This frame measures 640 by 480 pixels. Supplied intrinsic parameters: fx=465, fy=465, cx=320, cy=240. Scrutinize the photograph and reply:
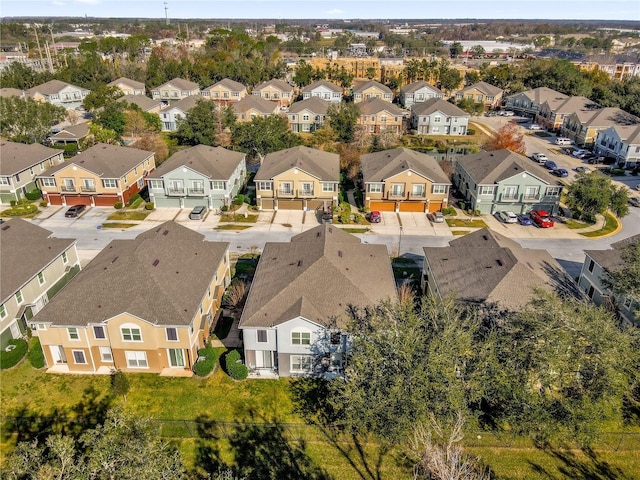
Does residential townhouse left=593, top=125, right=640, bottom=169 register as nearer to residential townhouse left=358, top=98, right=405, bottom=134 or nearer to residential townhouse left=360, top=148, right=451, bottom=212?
residential townhouse left=358, top=98, right=405, bottom=134

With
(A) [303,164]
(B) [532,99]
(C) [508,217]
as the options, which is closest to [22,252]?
(A) [303,164]

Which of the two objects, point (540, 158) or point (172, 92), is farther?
point (172, 92)

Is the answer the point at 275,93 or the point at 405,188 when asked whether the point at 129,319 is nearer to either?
the point at 405,188

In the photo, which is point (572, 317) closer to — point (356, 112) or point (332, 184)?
point (332, 184)

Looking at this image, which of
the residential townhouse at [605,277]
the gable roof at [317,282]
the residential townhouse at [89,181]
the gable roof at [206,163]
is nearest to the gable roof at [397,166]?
the gable roof at [206,163]

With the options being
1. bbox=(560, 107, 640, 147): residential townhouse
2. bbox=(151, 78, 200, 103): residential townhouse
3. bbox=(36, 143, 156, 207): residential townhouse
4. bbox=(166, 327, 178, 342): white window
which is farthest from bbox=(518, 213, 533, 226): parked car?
bbox=(151, 78, 200, 103): residential townhouse

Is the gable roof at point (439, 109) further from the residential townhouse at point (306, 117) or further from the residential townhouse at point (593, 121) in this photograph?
the residential townhouse at point (593, 121)
